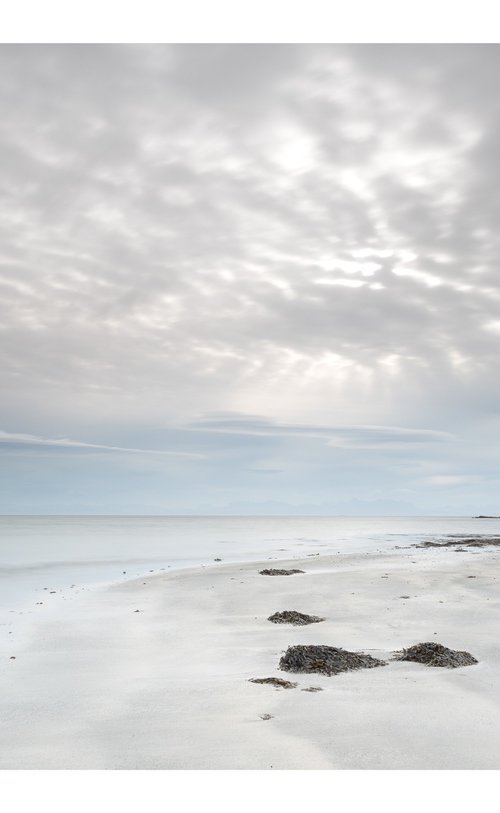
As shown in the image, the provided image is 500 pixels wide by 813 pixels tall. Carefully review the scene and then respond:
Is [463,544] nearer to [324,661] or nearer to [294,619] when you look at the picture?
[294,619]

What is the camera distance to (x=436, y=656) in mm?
9922

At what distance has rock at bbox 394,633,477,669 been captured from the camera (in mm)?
9805

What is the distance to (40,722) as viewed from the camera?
7551 millimetres

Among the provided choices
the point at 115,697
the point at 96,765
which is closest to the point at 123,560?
the point at 115,697

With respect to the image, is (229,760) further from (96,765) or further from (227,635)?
(227,635)

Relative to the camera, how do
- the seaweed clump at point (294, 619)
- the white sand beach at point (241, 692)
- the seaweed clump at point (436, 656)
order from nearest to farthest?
the white sand beach at point (241, 692)
the seaweed clump at point (436, 656)
the seaweed clump at point (294, 619)

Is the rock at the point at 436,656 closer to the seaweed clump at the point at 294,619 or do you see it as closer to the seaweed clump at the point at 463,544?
the seaweed clump at the point at 294,619

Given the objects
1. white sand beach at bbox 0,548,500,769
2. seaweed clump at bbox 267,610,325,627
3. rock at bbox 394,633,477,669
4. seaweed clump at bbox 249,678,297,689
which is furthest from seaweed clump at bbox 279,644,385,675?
seaweed clump at bbox 267,610,325,627

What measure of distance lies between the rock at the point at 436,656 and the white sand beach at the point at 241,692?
0.21 metres

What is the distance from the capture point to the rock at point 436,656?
32.2ft

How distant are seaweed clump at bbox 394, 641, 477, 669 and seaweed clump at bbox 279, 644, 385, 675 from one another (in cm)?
51

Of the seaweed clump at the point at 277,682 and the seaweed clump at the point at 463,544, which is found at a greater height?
the seaweed clump at the point at 277,682

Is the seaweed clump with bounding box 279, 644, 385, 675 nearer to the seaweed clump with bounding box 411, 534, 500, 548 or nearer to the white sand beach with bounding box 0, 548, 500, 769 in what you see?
the white sand beach with bounding box 0, 548, 500, 769

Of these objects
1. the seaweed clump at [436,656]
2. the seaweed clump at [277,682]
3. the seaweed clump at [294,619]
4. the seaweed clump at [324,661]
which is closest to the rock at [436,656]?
the seaweed clump at [436,656]
